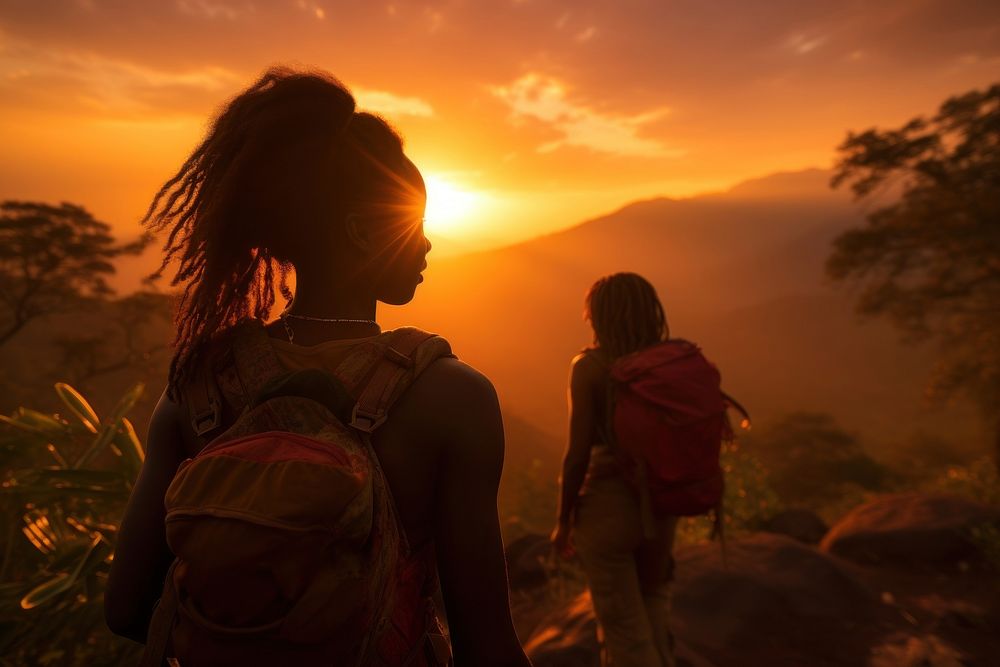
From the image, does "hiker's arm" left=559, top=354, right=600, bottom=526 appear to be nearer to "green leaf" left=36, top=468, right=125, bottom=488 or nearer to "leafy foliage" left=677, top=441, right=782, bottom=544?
"green leaf" left=36, top=468, right=125, bottom=488

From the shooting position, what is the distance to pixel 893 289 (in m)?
12.5

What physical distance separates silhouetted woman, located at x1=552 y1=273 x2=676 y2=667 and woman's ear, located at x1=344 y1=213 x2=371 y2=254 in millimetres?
1484

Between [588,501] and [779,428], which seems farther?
[779,428]

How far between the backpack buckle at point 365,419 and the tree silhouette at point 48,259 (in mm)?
20073

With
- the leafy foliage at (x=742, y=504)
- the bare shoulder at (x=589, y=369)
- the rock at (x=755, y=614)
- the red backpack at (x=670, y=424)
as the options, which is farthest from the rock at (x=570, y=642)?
the leafy foliage at (x=742, y=504)

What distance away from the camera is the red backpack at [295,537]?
85cm

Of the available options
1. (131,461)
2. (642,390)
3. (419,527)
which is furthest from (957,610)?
(131,461)

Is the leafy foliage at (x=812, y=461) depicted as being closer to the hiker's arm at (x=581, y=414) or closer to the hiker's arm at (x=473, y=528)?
the hiker's arm at (x=581, y=414)

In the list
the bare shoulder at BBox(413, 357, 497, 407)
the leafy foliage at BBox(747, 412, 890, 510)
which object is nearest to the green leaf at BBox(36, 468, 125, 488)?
the bare shoulder at BBox(413, 357, 497, 407)

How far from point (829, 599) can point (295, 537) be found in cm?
544

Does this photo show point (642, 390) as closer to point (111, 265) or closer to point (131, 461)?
point (131, 461)

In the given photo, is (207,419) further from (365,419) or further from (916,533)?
(916,533)

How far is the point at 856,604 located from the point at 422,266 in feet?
17.7

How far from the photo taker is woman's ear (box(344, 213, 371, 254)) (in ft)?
3.99
